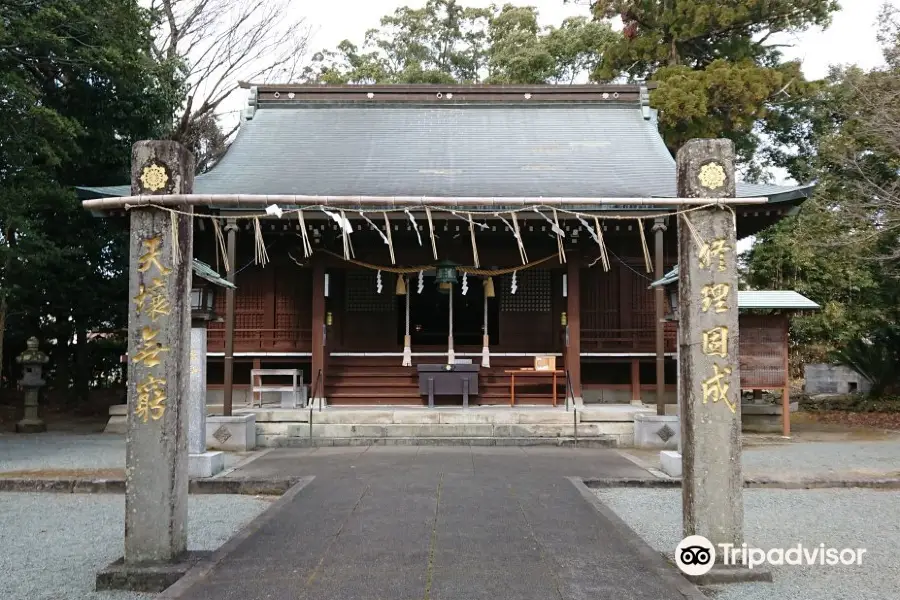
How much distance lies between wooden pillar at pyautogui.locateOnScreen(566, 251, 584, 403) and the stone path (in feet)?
11.9

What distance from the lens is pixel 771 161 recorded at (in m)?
21.8

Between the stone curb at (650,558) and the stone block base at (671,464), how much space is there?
5.99ft

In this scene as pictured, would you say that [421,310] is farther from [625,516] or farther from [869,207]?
[869,207]

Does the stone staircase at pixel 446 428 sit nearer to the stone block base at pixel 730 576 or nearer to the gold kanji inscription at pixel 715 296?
the stone block base at pixel 730 576

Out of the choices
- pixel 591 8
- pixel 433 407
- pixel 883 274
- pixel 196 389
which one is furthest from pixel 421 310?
pixel 591 8

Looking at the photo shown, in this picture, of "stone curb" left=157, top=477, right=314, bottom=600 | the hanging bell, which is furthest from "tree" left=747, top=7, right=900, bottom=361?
"stone curb" left=157, top=477, right=314, bottom=600

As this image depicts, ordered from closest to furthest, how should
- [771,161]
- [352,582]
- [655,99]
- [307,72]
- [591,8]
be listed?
[352,582], [655,99], [591,8], [771,161], [307,72]

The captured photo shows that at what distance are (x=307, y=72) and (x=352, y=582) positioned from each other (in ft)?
79.8

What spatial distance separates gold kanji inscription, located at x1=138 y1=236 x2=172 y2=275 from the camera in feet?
14.5

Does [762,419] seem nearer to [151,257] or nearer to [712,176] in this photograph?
[712,176]

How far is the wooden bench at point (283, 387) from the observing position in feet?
37.7

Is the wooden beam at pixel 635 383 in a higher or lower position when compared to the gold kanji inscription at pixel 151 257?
lower
